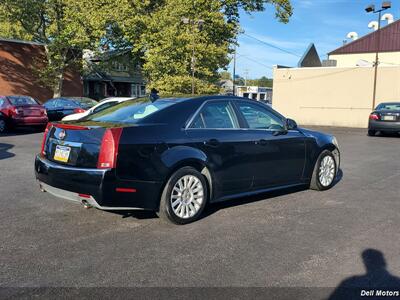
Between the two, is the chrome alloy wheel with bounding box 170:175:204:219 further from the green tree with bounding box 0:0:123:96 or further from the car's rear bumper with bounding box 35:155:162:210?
the green tree with bounding box 0:0:123:96

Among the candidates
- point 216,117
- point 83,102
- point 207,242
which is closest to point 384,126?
point 83,102

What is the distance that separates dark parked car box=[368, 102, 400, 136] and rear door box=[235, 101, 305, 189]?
1244 cm

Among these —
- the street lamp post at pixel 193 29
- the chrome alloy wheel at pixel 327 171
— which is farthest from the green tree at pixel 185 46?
the chrome alloy wheel at pixel 327 171

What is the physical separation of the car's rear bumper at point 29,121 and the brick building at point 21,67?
15.5 metres

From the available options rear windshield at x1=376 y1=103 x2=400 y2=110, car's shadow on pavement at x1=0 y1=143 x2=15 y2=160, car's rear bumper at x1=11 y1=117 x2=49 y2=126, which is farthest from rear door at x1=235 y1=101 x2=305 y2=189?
rear windshield at x1=376 y1=103 x2=400 y2=110

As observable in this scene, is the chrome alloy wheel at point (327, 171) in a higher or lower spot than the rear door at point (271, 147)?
lower

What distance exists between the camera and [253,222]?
5457 mm

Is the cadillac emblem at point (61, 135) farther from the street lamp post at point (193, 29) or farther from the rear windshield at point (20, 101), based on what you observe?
the street lamp post at point (193, 29)

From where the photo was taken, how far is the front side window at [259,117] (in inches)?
242

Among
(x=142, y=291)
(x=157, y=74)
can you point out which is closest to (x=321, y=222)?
(x=142, y=291)

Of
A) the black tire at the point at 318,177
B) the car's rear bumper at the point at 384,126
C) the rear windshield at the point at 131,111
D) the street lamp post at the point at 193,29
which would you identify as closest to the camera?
the rear windshield at the point at 131,111

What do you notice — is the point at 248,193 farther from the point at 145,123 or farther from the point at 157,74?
the point at 157,74

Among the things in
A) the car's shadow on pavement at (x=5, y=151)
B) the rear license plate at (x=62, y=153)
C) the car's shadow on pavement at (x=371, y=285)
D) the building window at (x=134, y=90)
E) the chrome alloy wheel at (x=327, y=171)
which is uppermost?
the building window at (x=134, y=90)

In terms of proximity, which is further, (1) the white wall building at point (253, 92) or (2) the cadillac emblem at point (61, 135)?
(1) the white wall building at point (253, 92)
